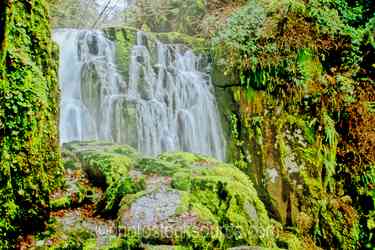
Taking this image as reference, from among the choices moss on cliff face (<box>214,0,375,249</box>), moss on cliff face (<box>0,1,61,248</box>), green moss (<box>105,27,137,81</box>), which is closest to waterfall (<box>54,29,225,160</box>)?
green moss (<box>105,27,137,81</box>)

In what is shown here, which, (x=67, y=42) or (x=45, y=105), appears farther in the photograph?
(x=67, y=42)

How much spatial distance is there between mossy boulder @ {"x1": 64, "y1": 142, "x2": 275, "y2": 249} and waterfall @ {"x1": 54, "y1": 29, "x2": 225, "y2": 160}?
4.93 feet

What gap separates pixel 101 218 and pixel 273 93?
4.79 meters

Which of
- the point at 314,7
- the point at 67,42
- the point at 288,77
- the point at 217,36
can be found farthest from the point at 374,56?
the point at 67,42

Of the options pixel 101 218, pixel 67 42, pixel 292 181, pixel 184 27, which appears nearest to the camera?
pixel 101 218

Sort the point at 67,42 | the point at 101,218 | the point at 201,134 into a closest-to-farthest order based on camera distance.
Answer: the point at 101,218 < the point at 201,134 < the point at 67,42

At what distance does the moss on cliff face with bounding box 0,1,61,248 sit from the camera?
384 cm

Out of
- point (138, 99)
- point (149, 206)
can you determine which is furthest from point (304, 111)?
point (149, 206)

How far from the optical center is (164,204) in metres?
4.47

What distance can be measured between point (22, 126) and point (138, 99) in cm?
449

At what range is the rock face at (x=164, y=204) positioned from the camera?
162 inches

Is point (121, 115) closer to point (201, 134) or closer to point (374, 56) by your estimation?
point (201, 134)

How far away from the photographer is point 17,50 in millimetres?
4211

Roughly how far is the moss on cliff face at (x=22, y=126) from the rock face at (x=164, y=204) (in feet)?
1.40
